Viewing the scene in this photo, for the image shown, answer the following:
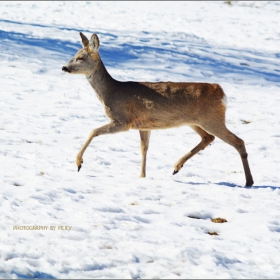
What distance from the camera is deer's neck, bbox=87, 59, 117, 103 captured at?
24.0ft

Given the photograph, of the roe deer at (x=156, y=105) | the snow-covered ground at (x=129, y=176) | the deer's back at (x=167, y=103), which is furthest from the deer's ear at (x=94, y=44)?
the snow-covered ground at (x=129, y=176)

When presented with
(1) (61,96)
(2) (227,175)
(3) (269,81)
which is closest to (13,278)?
(2) (227,175)

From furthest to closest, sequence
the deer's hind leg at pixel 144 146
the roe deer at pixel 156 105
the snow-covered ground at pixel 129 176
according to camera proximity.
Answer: the deer's hind leg at pixel 144 146
the roe deer at pixel 156 105
the snow-covered ground at pixel 129 176

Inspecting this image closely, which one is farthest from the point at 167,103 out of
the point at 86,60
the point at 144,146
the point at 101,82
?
the point at 86,60

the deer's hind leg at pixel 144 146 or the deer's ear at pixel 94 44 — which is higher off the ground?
the deer's ear at pixel 94 44

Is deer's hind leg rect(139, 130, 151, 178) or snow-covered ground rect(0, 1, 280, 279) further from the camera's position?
deer's hind leg rect(139, 130, 151, 178)

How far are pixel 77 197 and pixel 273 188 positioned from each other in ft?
7.48

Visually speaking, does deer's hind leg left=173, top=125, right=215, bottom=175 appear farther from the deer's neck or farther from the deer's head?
the deer's head

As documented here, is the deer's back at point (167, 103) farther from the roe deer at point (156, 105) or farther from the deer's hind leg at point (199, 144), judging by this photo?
the deer's hind leg at point (199, 144)

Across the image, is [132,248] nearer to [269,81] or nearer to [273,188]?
[273,188]

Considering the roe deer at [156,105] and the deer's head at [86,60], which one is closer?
the roe deer at [156,105]

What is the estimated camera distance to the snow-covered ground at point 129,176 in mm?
4598

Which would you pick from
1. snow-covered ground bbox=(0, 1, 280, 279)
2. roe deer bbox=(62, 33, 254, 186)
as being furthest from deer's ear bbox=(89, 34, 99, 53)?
snow-covered ground bbox=(0, 1, 280, 279)

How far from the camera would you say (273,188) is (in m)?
6.71
